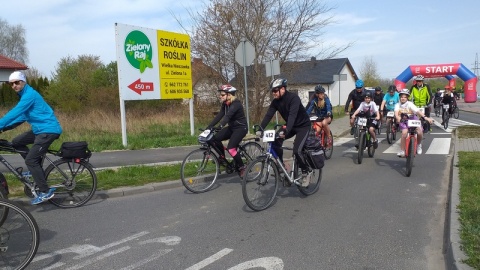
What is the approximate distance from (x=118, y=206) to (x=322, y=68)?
50266 mm

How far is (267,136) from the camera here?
229 inches

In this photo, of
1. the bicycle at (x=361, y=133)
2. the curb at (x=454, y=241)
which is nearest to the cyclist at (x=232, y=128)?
the curb at (x=454, y=241)

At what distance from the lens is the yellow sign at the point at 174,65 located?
535 inches

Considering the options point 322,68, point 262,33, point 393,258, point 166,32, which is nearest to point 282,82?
point 393,258

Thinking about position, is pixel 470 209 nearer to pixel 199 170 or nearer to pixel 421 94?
pixel 199 170

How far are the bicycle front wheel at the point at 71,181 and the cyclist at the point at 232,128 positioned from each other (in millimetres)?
2118

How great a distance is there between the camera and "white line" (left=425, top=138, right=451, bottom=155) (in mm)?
11284

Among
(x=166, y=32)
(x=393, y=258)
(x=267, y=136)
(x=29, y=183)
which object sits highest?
Answer: (x=166, y=32)

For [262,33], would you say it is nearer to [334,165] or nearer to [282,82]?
[334,165]

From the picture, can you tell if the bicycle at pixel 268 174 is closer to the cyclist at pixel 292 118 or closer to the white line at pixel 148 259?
the cyclist at pixel 292 118

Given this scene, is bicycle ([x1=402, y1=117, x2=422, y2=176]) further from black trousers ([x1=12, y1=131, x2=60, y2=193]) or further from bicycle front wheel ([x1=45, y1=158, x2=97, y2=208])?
black trousers ([x1=12, y1=131, x2=60, y2=193])

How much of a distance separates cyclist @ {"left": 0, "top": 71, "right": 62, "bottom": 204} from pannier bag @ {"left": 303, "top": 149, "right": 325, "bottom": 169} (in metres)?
3.71

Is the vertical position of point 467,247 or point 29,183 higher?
point 29,183

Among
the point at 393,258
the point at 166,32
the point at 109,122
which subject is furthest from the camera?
the point at 109,122
